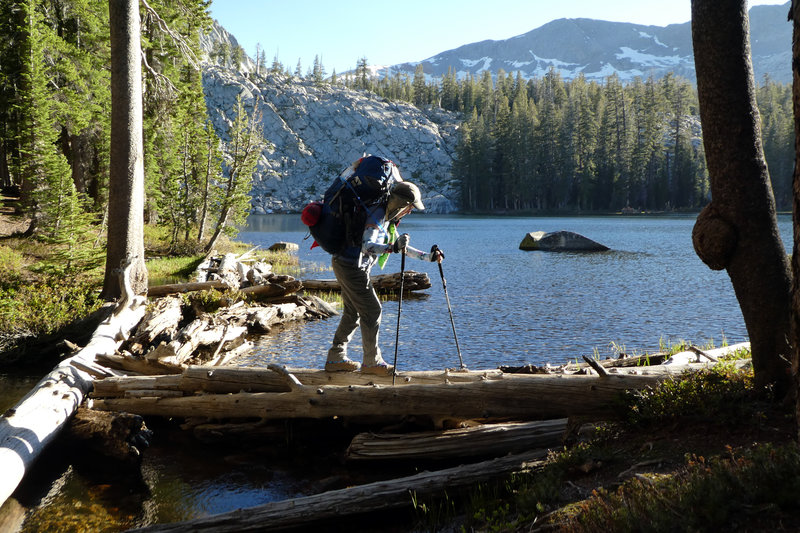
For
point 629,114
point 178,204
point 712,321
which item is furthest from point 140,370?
point 629,114

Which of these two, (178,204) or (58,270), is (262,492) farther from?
(178,204)

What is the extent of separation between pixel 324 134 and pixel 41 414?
171m

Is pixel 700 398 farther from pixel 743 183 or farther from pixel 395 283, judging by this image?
pixel 395 283

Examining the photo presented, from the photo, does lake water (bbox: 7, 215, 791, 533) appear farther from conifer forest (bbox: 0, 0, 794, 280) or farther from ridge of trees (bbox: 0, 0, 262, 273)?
ridge of trees (bbox: 0, 0, 262, 273)

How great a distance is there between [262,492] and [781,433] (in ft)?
16.4

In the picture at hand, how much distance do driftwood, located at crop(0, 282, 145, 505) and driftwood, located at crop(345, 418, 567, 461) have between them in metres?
3.29

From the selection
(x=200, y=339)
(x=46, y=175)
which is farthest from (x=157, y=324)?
(x=46, y=175)

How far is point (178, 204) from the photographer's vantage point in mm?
26891

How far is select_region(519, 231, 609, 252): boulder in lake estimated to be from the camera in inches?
1495

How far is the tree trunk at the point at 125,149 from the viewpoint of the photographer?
12453 mm

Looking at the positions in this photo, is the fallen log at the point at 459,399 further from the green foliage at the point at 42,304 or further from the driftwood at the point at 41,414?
the green foliage at the point at 42,304

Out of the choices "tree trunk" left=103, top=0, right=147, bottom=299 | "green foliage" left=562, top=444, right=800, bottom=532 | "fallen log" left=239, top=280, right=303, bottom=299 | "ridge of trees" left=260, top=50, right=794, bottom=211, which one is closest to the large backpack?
"green foliage" left=562, top=444, right=800, bottom=532

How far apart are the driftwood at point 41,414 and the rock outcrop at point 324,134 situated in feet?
453

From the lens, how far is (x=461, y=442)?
5.95 meters
